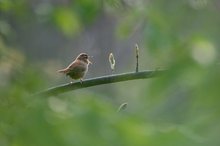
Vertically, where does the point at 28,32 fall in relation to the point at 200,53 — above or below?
below

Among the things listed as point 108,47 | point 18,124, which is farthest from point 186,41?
point 108,47

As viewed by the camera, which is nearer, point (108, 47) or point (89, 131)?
point (89, 131)

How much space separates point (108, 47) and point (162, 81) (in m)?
5.77

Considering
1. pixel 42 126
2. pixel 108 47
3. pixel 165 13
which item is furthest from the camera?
pixel 108 47

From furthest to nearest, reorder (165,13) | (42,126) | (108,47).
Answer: (108,47) < (165,13) < (42,126)

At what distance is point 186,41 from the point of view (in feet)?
2.93

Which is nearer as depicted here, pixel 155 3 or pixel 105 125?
pixel 105 125

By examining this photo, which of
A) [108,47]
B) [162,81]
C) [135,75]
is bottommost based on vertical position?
[108,47]

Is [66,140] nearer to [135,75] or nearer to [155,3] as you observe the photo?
[155,3]

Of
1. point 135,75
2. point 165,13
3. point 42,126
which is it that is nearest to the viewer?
point 42,126

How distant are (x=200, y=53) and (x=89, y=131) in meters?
0.16

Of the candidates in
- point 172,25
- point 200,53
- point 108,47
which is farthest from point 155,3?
point 108,47

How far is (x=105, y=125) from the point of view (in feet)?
2.47

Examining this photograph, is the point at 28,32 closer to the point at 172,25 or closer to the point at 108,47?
the point at 108,47
